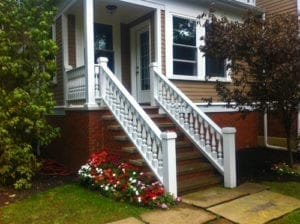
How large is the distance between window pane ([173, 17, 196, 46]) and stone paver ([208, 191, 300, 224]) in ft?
16.6

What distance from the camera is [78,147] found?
7676mm

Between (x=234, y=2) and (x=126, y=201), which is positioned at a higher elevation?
(x=234, y=2)

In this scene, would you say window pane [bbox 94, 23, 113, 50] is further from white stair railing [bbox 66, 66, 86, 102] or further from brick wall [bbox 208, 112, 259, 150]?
brick wall [bbox 208, 112, 259, 150]

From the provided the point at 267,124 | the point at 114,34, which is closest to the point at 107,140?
the point at 114,34

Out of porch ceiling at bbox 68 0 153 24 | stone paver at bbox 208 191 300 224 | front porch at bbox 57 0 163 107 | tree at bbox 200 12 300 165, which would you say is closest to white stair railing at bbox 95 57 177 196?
front porch at bbox 57 0 163 107

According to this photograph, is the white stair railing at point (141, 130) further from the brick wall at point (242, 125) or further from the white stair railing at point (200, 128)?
the brick wall at point (242, 125)

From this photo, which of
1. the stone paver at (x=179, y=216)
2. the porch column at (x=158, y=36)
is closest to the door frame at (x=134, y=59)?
the porch column at (x=158, y=36)

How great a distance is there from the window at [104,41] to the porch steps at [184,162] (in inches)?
128

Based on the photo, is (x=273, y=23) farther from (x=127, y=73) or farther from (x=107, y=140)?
(x=127, y=73)

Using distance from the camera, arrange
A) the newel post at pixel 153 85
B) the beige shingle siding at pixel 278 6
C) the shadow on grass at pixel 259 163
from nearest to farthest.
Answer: the shadow on grass at pixel 259 163
the newel post at pixel 153 85
the beige shingle siding at pixel 278 6

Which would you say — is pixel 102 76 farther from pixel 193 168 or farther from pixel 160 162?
pixel 193 168

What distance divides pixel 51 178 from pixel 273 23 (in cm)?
547

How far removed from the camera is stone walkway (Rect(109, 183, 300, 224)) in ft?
15.7

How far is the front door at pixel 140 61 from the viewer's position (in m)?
9.94
